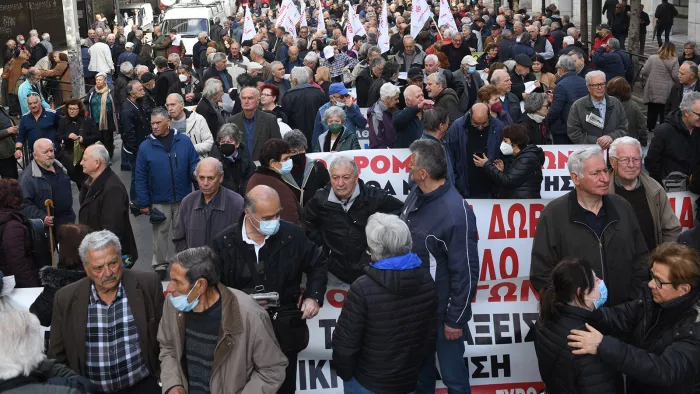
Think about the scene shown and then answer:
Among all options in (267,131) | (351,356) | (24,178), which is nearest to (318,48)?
(267,131)

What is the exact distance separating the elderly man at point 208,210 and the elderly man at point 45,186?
1814 millimetres

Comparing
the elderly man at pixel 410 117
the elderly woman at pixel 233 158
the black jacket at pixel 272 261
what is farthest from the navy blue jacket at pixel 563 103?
the black jacket at pixel 272 261

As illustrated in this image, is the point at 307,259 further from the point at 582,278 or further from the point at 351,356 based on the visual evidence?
the point at 582,278

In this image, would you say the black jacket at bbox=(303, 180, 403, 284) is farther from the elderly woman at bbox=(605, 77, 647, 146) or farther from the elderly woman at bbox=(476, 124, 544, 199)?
the elderly woman at bbox=(605, 77, 647, 146)

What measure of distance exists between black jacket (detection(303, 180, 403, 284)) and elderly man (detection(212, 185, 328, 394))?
682mm

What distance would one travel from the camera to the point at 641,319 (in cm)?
503

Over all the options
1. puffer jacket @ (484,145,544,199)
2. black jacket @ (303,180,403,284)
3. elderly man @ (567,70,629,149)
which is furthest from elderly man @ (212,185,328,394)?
elderly man @ (567,70,629,149)

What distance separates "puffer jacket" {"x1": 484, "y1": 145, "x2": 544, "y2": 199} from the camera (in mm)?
8047

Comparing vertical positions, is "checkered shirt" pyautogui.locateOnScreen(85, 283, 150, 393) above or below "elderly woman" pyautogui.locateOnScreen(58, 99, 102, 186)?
below

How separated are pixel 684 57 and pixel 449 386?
11469 mm

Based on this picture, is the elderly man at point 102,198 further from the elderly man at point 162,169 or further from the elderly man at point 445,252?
the elderly man at point 445,252

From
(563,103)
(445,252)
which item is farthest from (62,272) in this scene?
(563,103)

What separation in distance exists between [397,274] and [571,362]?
0.97 m

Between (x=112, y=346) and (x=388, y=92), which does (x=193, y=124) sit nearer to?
(x=388, y=92)
